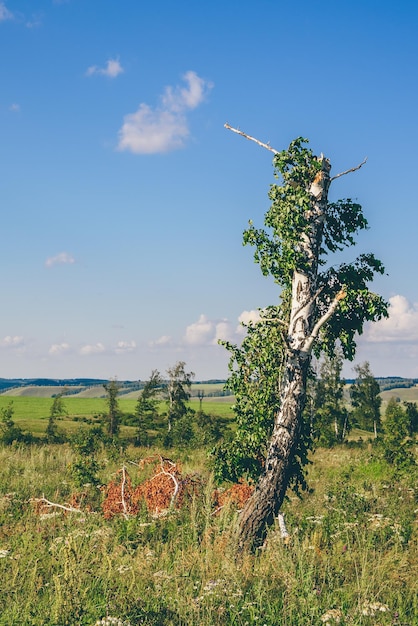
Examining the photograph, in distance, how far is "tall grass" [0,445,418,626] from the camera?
17.2 ft

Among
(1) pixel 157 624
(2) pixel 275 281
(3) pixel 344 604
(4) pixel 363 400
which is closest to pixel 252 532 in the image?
(3) pixel 344 604

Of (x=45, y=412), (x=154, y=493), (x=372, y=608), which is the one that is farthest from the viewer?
(x=45, y=412)

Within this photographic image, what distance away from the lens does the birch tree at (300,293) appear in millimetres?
8102

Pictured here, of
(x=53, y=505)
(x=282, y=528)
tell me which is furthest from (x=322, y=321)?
(x=53, y=505)

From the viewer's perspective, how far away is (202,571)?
6656 millimetres

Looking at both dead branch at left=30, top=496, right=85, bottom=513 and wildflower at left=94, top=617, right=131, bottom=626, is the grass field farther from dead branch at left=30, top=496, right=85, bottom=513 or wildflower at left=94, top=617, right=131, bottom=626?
wildflower at left=94, top=617, right=131, bottom=626

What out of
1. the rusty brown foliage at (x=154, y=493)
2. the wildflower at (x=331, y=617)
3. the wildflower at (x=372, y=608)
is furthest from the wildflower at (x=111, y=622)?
the rusty brown foliage at (x=154, y=493)

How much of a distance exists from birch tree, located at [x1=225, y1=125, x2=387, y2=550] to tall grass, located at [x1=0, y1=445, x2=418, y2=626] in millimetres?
869

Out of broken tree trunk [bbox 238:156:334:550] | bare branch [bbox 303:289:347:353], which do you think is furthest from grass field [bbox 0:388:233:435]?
bare branch [bbox 303:289:347:353]

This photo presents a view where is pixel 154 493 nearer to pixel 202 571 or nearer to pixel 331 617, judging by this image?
pixel 202 571

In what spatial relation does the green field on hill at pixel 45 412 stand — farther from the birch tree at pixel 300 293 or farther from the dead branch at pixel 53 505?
the birch tree at pixel 300 293

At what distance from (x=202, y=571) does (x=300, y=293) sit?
15.4 ft

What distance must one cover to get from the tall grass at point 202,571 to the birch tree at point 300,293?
2.85 ft

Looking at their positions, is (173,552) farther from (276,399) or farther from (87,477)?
(87,477)
